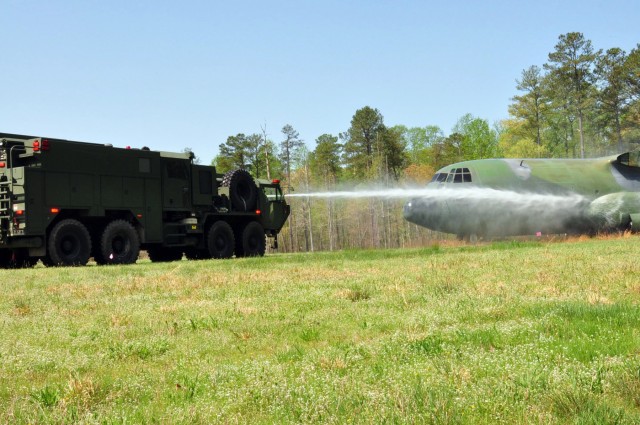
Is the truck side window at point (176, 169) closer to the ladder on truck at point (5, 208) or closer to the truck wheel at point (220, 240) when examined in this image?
the truck wheel at point (220, 240)

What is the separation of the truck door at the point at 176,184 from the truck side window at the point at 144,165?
0.78 meters

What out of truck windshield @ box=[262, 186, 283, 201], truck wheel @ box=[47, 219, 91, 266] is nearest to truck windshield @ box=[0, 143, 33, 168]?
truck wheel @ box=[47, 219, 91, 266]

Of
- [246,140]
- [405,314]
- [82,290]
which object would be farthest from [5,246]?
[246,140]

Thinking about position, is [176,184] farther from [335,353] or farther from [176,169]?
[335,353]

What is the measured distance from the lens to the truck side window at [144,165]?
24200 millimetres

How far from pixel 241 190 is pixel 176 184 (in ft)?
13.0

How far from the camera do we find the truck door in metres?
25.2

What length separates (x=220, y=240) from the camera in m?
27.2

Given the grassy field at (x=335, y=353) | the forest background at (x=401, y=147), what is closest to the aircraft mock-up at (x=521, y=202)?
the grassy field at (x=335, y=353)

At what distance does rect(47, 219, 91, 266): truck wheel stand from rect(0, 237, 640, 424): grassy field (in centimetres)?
1007

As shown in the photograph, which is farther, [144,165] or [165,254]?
[165,254]

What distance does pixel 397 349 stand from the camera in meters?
5.90

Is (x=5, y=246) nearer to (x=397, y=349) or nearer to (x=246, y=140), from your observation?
(x=397, y=349)

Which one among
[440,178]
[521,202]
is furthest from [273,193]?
[521,202]
